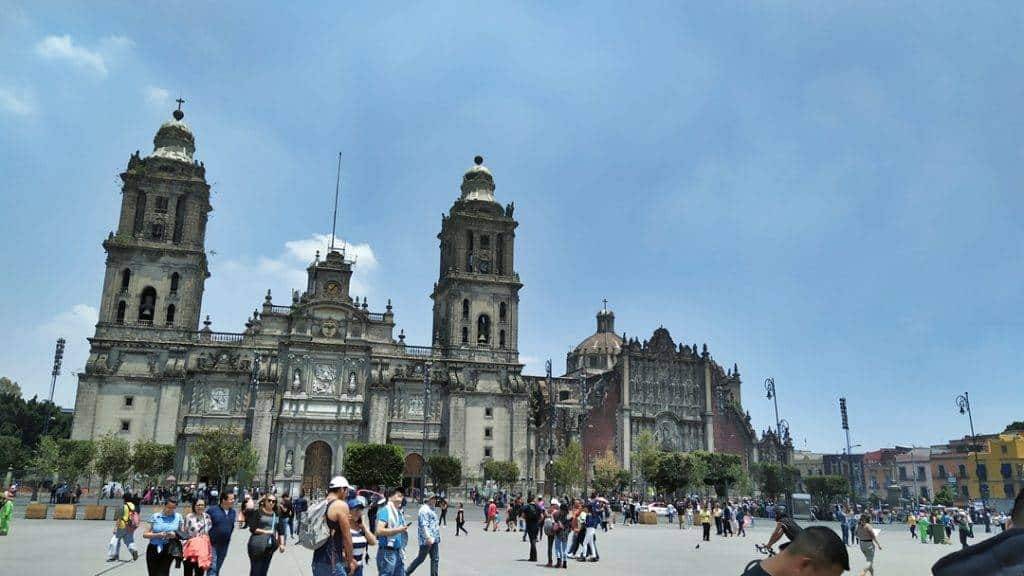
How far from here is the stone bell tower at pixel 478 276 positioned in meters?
66.0

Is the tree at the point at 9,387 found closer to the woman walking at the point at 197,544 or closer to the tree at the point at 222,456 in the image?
the tree at the point at 222,456

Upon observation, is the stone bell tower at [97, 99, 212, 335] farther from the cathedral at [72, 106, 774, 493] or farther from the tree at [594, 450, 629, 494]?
the tree at [594, 450, 629, 494]

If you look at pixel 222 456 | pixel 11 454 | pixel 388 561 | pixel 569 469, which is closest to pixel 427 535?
pixel 388 561

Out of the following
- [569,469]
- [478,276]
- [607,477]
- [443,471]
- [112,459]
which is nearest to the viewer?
[112,459]

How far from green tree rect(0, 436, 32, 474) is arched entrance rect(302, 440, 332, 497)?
29227 millimetres

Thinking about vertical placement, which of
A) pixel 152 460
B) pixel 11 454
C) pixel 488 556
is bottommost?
pixel 488 556

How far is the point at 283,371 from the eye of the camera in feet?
199

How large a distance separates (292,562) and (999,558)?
1749 cm

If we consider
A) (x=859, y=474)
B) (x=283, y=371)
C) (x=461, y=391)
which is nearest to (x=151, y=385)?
(x=283, y=371)

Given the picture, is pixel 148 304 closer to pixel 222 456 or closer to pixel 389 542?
pixel 222 456

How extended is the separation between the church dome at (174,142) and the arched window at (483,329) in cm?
2897

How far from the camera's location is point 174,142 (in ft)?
212

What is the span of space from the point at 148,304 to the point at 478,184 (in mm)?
31127

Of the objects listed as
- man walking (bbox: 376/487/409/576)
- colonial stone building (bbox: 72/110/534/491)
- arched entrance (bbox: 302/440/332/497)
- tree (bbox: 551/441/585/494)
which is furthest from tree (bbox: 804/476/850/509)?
man walking (bbox: 376/487/409/576)
